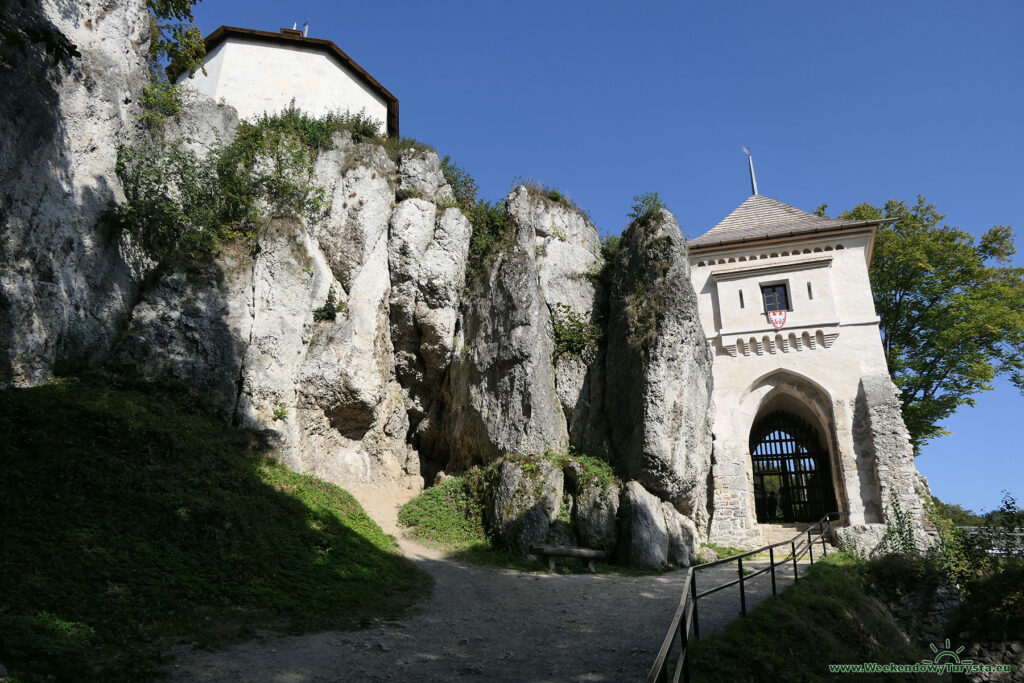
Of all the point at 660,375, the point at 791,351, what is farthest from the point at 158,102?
the point at 791,351

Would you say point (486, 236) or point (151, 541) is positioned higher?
point (486, 236)

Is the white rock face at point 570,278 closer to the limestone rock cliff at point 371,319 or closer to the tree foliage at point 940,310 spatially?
the limestone rock cliff at point 371,319

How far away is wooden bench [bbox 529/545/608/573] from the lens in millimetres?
13180

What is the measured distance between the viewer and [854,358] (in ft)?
65.1

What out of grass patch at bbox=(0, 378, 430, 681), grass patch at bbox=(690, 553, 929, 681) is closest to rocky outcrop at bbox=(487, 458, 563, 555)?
grass patch at bbox=(0, 378, 430, 681)

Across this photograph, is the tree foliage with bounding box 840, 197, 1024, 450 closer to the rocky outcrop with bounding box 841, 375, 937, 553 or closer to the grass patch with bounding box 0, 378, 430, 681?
the rocky outcrop with bounding box 841, 375, 937, 553

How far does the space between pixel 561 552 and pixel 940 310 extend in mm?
19068

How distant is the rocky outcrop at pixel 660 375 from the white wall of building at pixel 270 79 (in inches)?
468

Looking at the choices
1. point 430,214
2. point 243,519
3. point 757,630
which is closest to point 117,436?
point 243,519

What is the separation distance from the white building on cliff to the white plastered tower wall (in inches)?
563

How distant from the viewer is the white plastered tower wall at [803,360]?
1855 centimetres

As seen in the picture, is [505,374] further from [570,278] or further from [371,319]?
[570,278]

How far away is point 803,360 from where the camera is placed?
2042 cm

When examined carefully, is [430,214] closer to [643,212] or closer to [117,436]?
[643,212]
